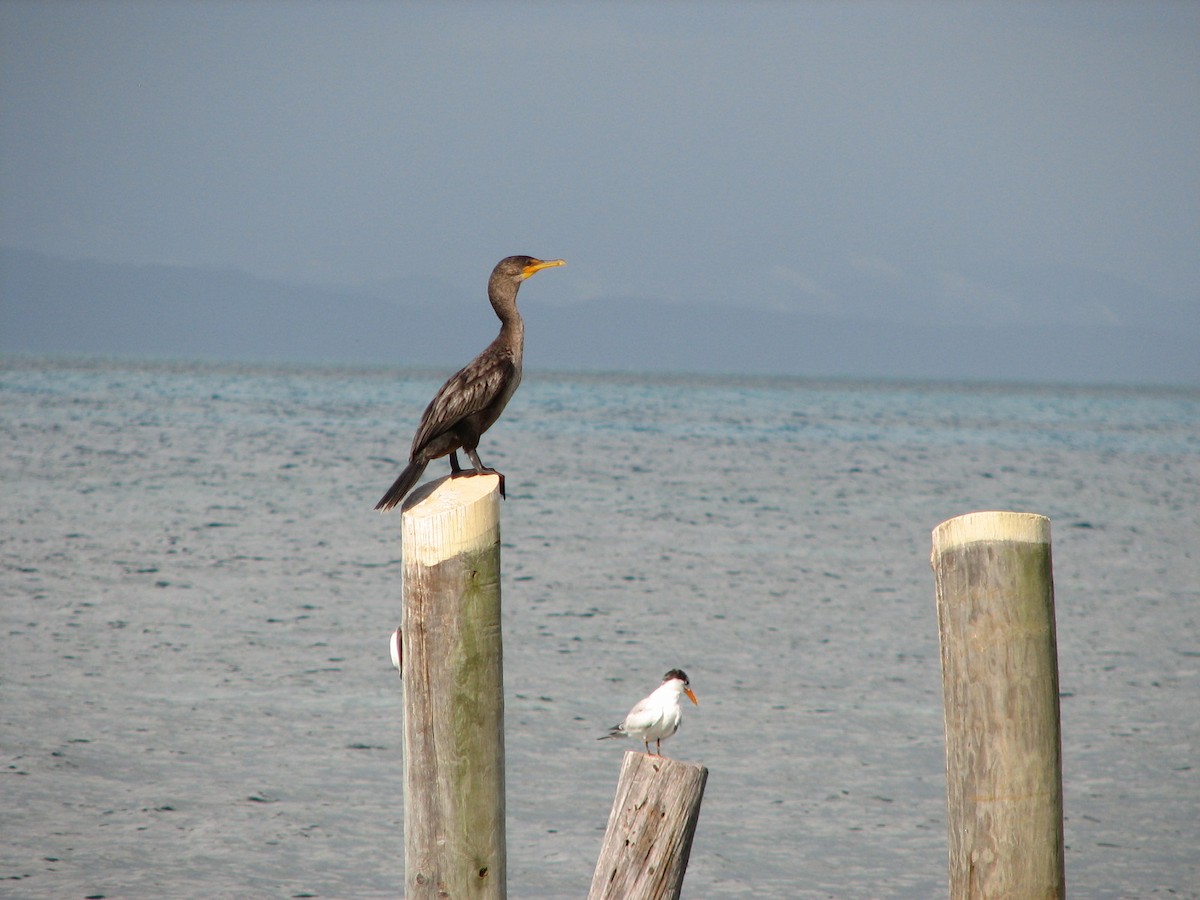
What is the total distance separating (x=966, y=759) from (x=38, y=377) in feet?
313

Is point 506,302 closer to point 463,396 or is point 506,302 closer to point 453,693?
point 463,396

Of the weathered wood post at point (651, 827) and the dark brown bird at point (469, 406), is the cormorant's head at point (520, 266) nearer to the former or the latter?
the dark brown bird at point (469, 406)

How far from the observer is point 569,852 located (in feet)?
26.4

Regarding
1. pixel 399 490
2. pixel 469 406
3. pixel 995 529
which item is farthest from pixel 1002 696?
pixel 469 406

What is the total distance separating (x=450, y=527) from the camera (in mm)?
4426

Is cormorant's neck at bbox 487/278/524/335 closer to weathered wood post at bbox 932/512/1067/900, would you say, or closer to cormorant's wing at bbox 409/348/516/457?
cormorant's wing at bbox 409/348/516/457

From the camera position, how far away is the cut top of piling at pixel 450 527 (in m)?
4.43

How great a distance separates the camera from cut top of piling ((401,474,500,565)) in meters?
4.43

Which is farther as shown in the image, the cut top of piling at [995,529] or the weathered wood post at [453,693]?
the weathered wood post at [453,693]

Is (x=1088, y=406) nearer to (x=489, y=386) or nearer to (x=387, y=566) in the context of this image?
(x=387, y=566)

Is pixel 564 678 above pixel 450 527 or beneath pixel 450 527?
beneath

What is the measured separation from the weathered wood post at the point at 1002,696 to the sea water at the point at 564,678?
3.34 m

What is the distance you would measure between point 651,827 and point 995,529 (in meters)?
1.56

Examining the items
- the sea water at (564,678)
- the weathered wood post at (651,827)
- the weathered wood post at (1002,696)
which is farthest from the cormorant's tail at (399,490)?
the sea water at (564,678)
